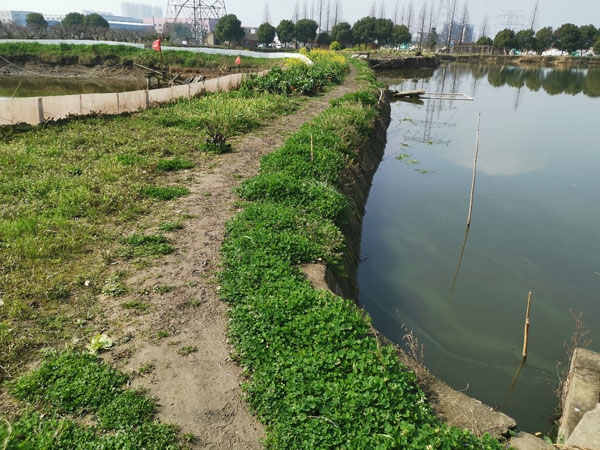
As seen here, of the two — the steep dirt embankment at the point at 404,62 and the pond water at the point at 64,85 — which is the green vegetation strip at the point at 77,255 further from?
the steep dirt embankment at the point at 404,62

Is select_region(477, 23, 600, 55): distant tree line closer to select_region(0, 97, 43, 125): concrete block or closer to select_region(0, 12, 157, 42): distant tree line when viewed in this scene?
select_region(0, 12, 157, 42): distant tree line

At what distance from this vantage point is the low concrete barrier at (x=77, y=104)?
36.9ft

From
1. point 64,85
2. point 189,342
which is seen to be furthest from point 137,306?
point 64,85

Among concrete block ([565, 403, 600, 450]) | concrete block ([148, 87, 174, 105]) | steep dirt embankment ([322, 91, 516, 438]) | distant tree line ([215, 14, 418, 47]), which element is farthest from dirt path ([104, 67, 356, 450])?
distant tree line ([215, 14, 418, 47])

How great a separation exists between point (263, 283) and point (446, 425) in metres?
2.54

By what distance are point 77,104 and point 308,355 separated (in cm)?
1178

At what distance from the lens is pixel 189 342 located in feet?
15.0

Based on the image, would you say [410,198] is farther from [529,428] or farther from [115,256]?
[115,256]

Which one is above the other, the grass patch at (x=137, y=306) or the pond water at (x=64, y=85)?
the pond water at (x=64, y=85)

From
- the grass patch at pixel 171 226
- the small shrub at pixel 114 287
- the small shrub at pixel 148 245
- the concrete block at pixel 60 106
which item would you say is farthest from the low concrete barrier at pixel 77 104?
the small shrub at pixel 114 287

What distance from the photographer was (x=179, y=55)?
46250mm

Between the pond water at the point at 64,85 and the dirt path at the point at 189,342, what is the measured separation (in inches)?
1285

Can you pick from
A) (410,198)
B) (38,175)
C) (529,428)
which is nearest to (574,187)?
(410,198)

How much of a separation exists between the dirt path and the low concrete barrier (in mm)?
6983
